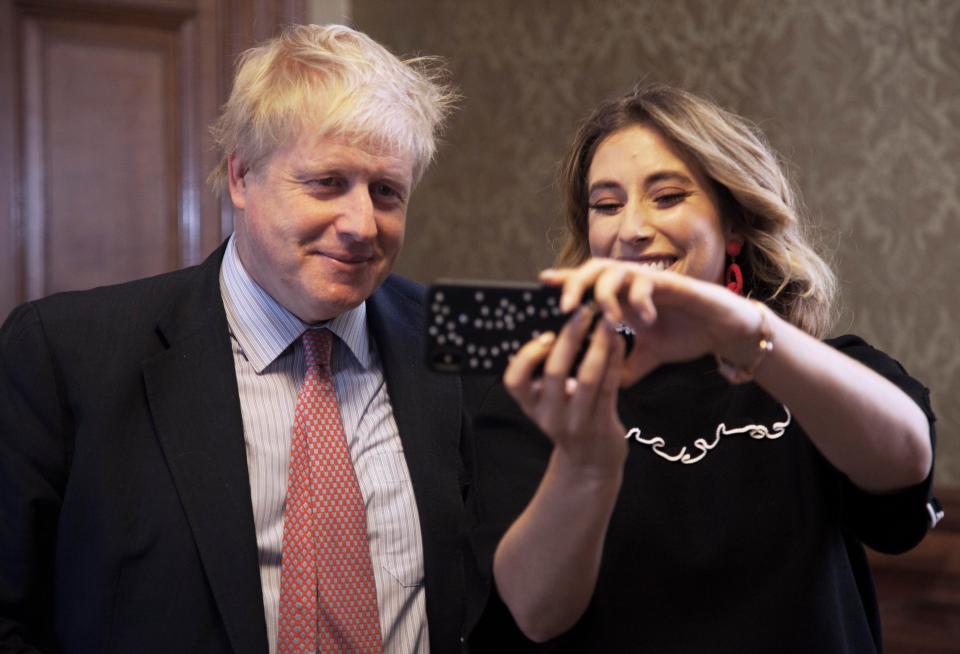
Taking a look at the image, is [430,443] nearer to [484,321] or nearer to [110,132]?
[484,321]

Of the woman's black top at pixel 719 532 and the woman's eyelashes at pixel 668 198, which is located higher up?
the woman's eyelashes at pixel 668 198

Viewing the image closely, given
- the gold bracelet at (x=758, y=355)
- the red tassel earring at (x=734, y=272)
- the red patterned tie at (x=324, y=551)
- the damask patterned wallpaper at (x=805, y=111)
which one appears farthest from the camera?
the damask patterned wallpaper at (x=805, y=111)

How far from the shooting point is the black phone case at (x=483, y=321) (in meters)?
1.12

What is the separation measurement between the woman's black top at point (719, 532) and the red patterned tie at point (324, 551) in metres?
0.19

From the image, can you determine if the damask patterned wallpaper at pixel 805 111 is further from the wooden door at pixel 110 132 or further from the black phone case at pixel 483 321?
the black phone case at pixel 483 321

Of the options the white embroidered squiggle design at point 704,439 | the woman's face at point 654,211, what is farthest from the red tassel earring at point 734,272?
the white embroidered squiggle design at point 704,439

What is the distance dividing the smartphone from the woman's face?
0.47 meters

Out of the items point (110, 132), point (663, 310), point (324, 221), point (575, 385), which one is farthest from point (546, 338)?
point (110, 132)

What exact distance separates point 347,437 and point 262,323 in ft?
0.72

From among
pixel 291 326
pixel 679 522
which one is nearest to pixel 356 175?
pixel 291 326

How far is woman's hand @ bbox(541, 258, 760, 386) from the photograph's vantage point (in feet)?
3.58

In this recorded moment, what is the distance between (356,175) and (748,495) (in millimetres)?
703

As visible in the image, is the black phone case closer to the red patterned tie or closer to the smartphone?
the smartphone

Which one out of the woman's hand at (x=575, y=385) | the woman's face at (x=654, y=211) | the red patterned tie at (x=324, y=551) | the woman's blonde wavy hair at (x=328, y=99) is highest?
the woman's blonde wavy hair at (x=328, y=99)
